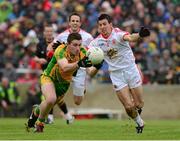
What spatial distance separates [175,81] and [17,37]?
6.19 metres

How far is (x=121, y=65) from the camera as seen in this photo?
1590 centimetres

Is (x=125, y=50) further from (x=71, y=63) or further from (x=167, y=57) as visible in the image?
(x=167, y=57)

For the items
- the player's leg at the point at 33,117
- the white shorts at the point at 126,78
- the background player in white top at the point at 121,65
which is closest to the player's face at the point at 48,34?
the background player in white top at the point at 121,65

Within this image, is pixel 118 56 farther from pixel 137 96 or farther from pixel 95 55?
pixel 95 55

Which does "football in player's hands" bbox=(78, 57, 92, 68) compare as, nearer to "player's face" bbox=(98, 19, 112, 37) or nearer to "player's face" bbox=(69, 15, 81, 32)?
"player's face" bbox=(98, 19, 112, 37)

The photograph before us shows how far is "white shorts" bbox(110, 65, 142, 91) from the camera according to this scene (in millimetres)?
15883

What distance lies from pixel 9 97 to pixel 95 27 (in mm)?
4139

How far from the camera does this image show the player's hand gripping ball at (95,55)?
14.2 metres

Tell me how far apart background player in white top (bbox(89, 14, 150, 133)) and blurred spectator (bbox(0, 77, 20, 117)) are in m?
10.1

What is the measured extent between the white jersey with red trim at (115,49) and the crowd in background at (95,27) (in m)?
8.85

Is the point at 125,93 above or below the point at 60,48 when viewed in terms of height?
below

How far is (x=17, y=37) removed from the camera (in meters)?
27.7

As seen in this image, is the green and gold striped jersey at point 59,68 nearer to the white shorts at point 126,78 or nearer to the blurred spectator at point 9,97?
the white shorts at point 126,78

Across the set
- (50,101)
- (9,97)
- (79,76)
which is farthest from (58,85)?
(9,97)
